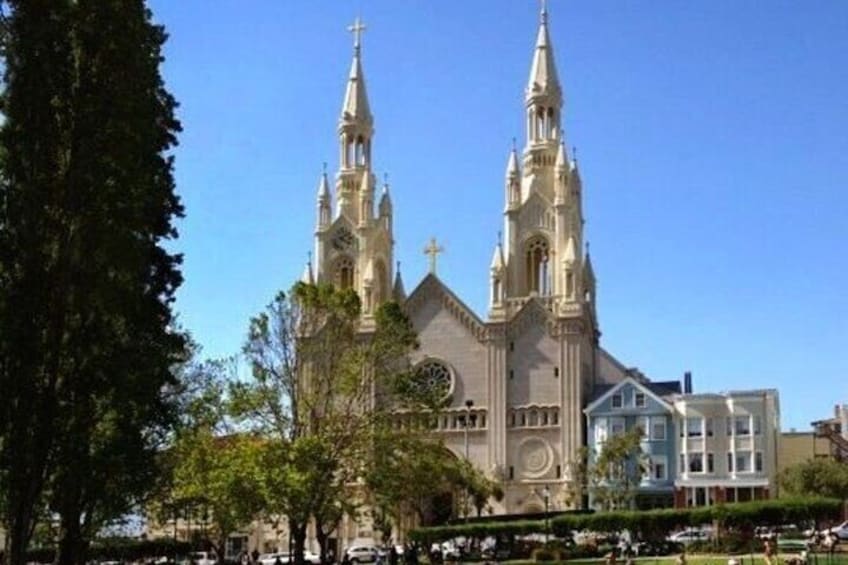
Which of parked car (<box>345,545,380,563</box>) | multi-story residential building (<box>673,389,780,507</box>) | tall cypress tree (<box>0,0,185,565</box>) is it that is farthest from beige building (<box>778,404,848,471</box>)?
tall cypress tree (<box>0,0,185,565</box>)

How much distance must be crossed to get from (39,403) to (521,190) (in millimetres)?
78434

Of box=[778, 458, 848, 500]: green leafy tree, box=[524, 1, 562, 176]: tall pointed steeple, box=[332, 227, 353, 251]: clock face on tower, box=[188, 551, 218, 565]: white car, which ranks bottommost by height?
box=[188, 551, 218, 565]: white car

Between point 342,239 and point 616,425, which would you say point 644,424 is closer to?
point 616,425

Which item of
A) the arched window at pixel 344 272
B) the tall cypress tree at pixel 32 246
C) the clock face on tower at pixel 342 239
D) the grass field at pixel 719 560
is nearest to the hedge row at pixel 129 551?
the grass field at pixel 719 560

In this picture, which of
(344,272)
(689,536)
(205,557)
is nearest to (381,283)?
(344,272)

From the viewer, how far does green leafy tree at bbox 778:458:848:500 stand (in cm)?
9025

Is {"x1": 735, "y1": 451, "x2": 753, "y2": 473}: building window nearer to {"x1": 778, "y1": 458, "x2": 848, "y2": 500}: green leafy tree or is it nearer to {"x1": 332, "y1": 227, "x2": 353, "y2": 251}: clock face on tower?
{"x1": 778, "y1": 458, "x2": 848, "y2": 500}: green leafy tree

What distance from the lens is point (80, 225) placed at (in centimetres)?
3553

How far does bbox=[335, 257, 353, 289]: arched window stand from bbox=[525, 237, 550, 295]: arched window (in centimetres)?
1587

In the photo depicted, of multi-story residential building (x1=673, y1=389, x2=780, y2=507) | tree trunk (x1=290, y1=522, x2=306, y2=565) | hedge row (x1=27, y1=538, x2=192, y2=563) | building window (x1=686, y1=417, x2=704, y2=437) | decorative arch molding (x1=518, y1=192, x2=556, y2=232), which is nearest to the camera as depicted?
tree trunk (x1=290, y1=522, x2=306, y2=565)

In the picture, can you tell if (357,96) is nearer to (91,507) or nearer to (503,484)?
(503,484)

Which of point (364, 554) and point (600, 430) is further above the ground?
point (600, 430)

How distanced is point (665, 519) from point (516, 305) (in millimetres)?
34777

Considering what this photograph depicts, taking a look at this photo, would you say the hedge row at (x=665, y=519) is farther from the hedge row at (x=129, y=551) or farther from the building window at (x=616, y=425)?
the building window at (x=616, y=425)
